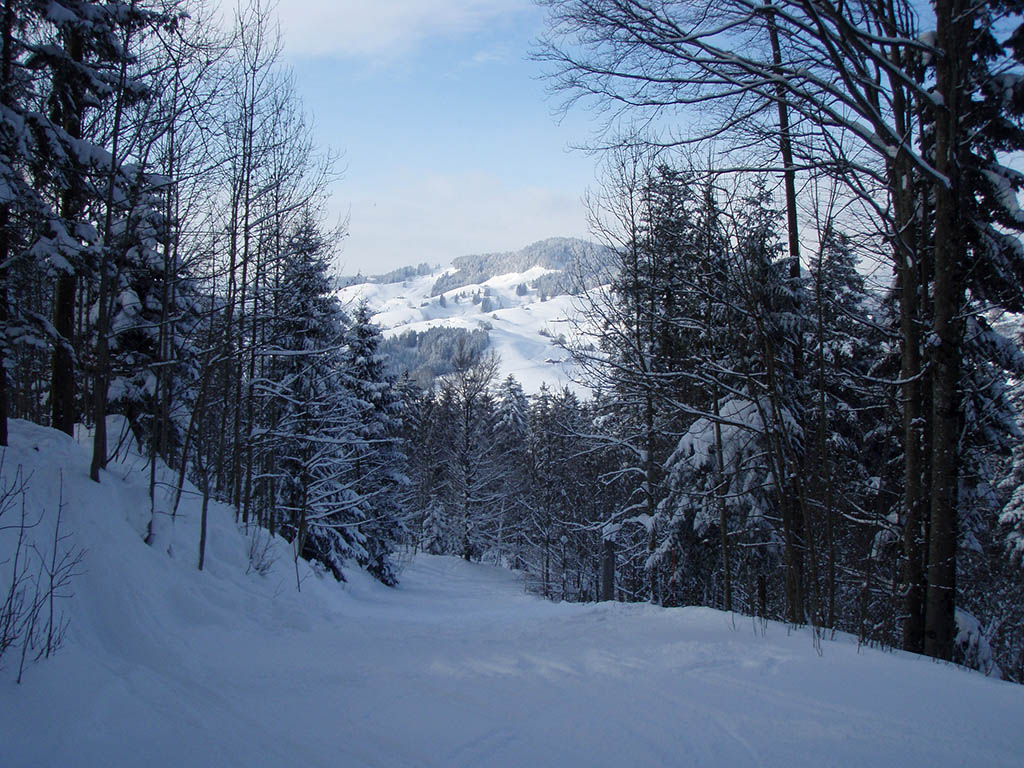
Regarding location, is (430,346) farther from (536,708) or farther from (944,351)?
(536,708)

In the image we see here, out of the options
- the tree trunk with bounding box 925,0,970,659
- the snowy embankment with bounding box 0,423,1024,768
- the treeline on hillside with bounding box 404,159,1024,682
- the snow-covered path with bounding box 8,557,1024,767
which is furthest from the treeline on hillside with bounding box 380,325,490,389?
the snow-covered path with bounding box 8,557,1024,767

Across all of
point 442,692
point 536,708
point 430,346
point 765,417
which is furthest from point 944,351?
point 430,346

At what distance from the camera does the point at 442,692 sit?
4191 mm

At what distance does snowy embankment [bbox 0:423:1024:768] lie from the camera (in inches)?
117

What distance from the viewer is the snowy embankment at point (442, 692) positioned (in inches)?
117

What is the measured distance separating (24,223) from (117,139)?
5.48 ft

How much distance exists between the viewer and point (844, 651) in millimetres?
4613

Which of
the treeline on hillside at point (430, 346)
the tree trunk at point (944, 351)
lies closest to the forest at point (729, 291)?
the tree trunk at point (944, 351)

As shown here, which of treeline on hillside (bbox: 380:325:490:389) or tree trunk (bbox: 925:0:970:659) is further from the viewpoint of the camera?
treeline on hillside (bbox: 380:325:490:389)

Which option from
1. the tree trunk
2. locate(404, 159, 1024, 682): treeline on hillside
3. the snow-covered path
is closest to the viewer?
the snow-covered path

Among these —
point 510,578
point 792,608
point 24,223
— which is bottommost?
point 510,578

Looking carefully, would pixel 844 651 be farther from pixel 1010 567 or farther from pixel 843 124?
pixel 1010 567

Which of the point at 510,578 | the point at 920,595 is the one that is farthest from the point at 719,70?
the point at 510,578

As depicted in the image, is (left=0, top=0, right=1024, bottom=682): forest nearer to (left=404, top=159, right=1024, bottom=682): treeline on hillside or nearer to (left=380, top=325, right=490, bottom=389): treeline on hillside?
(left=404, top=159, right=1024, bottom=682): treeline on hillside
